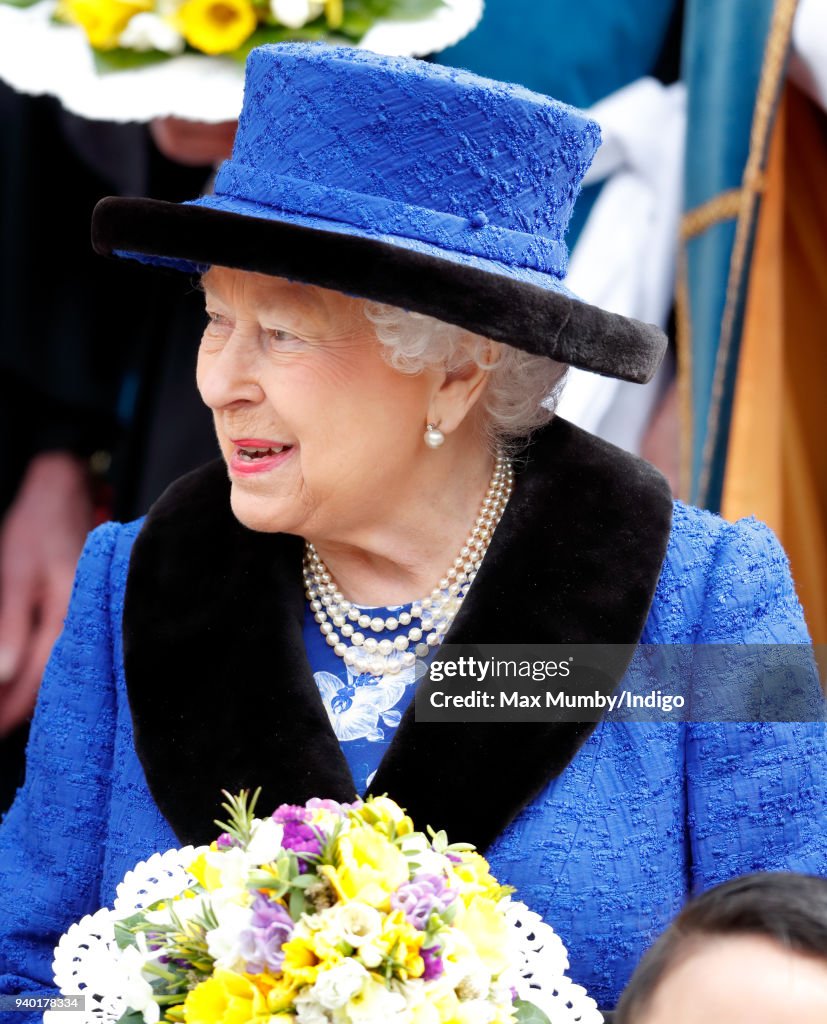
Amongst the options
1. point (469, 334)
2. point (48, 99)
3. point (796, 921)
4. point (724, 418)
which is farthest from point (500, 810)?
point (48, 99)

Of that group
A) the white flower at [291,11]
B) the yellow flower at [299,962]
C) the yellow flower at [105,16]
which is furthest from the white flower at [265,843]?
the yellow flower at [105,16]

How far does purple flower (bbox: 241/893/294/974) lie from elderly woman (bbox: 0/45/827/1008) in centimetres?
51

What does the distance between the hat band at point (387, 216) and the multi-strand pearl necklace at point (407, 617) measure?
1.29 ft

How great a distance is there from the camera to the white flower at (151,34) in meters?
2.93

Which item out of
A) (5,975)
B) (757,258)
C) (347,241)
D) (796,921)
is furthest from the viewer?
(757,258)

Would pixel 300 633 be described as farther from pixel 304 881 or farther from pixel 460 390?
pixel 304 881

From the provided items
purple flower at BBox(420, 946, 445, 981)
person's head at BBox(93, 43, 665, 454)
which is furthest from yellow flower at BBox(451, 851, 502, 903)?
person's head at BBox(93, 43, 665, 454)

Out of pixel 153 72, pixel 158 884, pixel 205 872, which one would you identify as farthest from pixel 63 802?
pixel 153 72

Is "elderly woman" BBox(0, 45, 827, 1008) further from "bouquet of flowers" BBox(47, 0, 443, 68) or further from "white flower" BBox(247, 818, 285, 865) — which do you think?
"bouquet of flowers" BBox(47, 0, 443, 68)

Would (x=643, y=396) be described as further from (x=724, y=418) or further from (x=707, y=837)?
(x=707, y=837)

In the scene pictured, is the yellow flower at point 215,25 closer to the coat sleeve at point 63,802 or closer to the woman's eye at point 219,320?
the woman's eye at point 219,320

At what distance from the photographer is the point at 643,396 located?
3.62 meters

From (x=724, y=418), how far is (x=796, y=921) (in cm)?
228

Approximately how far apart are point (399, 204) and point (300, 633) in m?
0.62
